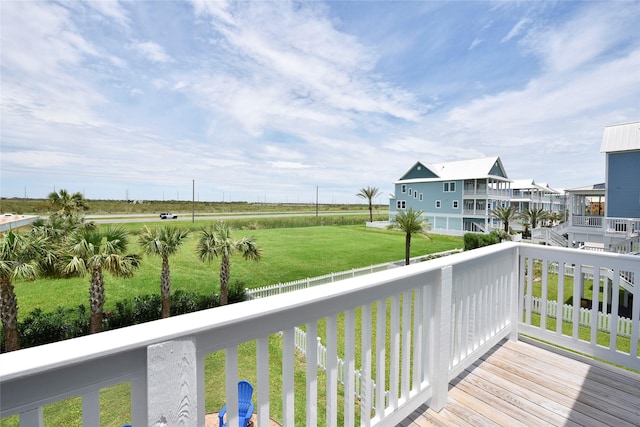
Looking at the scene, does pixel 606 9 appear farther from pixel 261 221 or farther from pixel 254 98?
pixel 261 221

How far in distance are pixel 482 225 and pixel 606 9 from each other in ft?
62.1

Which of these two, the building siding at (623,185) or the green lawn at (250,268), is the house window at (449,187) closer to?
the green lawn at (250,268)

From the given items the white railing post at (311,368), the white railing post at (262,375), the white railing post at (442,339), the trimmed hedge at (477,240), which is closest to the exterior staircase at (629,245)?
the trimmed hedge at (477,240)

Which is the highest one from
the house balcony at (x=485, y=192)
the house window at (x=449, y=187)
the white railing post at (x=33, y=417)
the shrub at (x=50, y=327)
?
Result: the house window at (x=449, y=187)

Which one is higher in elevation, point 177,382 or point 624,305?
point 177,382

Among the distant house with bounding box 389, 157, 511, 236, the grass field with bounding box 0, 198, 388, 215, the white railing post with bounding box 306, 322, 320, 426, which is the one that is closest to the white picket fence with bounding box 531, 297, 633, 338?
the white railing post with bounding box 306, 322, 320, 426

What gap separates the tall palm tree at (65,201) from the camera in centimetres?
1266

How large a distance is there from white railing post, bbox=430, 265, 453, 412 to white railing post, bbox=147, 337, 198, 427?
1399 millimetres

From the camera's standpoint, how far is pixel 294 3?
21.6ft

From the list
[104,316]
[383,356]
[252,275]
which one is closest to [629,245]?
[383,356]

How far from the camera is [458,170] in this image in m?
23.0

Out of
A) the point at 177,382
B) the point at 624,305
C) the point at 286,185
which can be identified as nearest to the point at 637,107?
the point at 624,305

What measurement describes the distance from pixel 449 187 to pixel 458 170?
1713 mm

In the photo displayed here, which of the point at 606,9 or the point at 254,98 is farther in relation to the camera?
the point at 254,98
